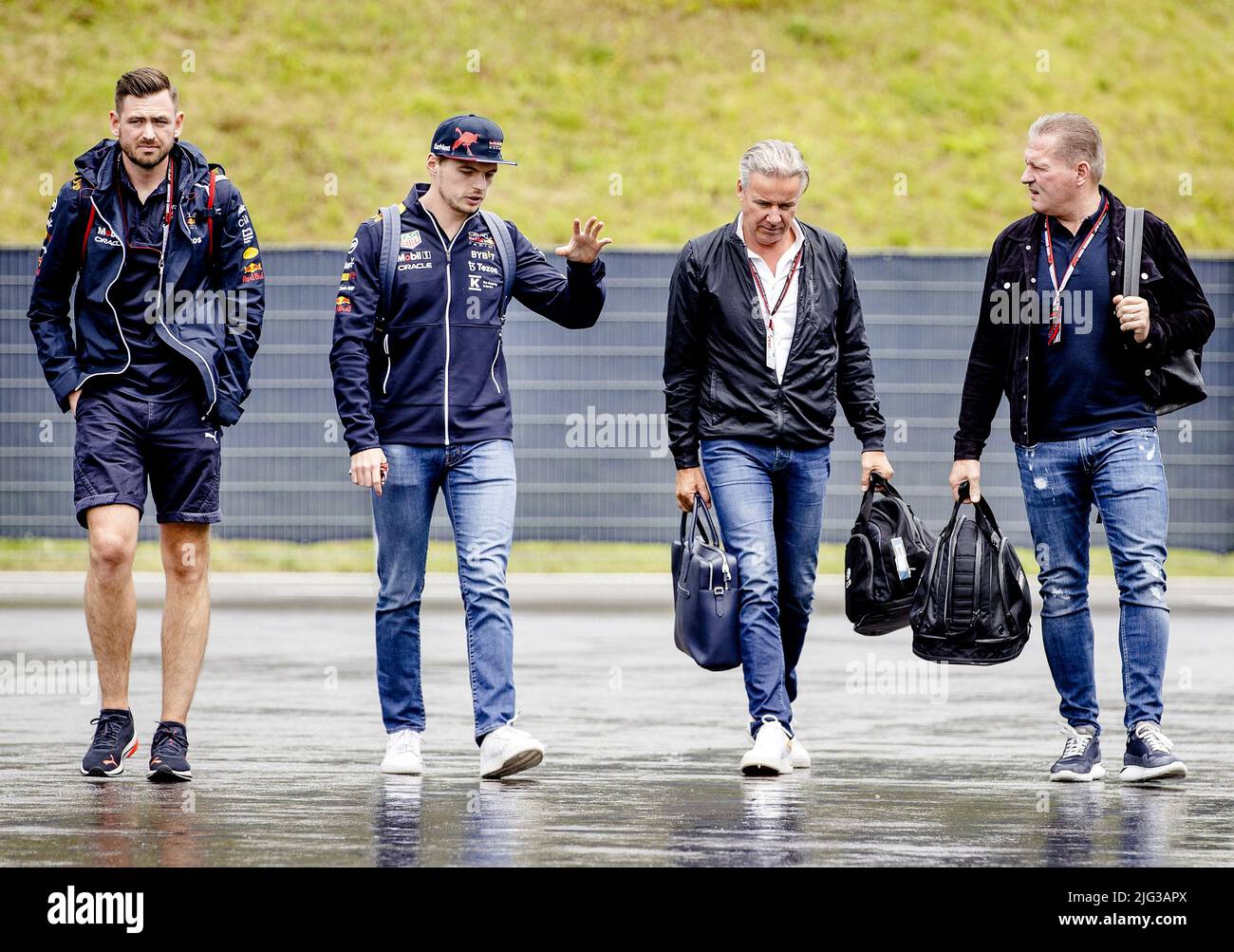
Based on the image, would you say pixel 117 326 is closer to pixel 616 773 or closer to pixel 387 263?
pixel 387 263

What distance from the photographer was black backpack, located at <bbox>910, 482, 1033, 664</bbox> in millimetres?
7125

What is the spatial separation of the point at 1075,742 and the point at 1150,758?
25 centimetres

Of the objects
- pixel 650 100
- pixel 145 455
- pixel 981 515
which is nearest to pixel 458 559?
pixel 145 455

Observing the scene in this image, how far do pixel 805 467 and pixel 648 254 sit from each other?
33.6 ft

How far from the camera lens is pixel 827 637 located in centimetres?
1332

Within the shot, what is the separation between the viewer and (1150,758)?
6984 millimetres

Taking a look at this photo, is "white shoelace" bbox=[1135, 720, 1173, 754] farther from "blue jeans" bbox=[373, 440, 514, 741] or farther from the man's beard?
the man's beard

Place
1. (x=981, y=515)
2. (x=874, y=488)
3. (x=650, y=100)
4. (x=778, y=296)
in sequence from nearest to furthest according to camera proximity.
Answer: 1. (x=981, y=515)
2. (x=778, y=296)
3. (x=874, y=488)
4. (x=650, y=100)

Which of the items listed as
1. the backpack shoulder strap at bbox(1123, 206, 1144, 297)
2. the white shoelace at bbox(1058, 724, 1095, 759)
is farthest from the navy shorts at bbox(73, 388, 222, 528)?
the backpack shoulder strap at bbox(1123, 206, 1144, 297)

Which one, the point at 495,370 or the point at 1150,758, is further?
the point at 495,370

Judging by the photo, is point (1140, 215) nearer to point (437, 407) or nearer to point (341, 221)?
point (437, 407)

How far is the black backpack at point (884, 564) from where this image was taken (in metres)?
7.46

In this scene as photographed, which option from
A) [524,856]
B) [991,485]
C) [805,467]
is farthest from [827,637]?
[524,856]
